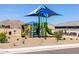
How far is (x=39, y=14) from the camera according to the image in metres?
22.3

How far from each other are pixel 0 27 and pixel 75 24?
6.12 m

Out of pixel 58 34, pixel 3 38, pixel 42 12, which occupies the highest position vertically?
pixel 42 12

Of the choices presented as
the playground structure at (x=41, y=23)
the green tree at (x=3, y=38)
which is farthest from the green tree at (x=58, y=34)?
the green tree at (x=3, y=38)

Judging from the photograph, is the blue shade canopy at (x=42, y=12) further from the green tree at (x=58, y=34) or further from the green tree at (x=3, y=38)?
the green tree at (x=3, y=38)

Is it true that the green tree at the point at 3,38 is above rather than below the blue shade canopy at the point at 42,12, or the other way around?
below

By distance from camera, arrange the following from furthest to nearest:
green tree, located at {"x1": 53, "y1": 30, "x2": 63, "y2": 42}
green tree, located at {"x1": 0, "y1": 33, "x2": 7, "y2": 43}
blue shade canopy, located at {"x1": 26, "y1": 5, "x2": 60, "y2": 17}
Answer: green tree, located at {"x1": 53, "y1": 30, "x2": 63, "y2": 42} → green tree, located at {"x1": 0, "y1": 33, "x2": 7, "y2": 43} → blue shade canopy, located at {"x1": 26, "y1": 5, "x2": 60, "y2": 17}

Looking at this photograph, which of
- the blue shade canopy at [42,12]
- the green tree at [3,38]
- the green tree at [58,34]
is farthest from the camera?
the green tree at [58,34]

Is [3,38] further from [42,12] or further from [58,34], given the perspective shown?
[58,34]

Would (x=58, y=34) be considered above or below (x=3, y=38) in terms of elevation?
above

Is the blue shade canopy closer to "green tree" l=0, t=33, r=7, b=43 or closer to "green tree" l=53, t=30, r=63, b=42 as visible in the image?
"green tree" l=53, t=30, r=63, b=42

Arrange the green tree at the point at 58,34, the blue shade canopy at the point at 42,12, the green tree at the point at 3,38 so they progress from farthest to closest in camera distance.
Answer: the green tree at the point at 58,34 → the green tree at the point at 3,38 → the blue shade canopy at the point at 42,12

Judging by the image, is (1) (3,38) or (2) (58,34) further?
(2) (58,34)

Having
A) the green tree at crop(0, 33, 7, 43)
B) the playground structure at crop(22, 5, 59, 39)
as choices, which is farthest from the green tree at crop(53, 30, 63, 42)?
the green tree at crop(0, 33, 7, 43)
